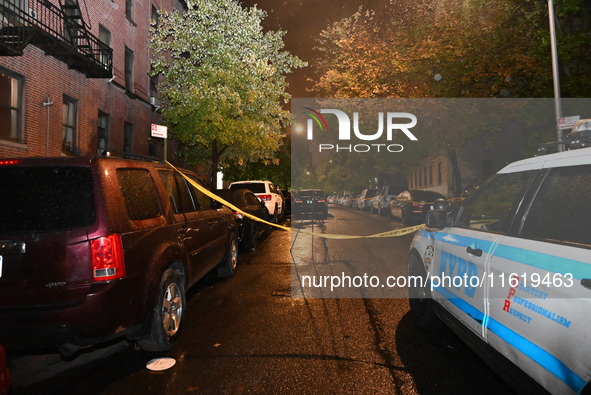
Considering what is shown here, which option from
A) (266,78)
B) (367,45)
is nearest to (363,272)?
(266,78)

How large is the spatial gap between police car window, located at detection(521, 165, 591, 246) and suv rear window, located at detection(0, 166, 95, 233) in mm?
3334

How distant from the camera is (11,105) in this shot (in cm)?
1303

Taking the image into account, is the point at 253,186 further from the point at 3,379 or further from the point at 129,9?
the point at 3,379

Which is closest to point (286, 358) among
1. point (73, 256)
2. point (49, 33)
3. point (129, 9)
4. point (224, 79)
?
point (73, 256)

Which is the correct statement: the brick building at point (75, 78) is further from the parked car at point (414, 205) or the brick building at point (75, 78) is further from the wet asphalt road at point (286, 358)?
the parked car at point (414, 205)

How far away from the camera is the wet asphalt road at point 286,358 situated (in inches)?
140

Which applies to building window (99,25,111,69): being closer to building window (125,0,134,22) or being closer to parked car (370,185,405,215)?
building window (125,0,134,22)

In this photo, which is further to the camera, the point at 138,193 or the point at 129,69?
the point at 129,69

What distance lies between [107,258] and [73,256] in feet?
0.81

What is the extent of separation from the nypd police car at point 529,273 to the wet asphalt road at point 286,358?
497 millimetres

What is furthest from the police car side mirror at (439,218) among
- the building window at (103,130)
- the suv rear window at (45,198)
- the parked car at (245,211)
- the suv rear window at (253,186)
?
the building window at (103,130)

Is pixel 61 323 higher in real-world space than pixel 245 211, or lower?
lower

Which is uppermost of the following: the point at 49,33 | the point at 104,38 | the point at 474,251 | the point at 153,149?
the point at 104,38

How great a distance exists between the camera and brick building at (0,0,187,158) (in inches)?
504
